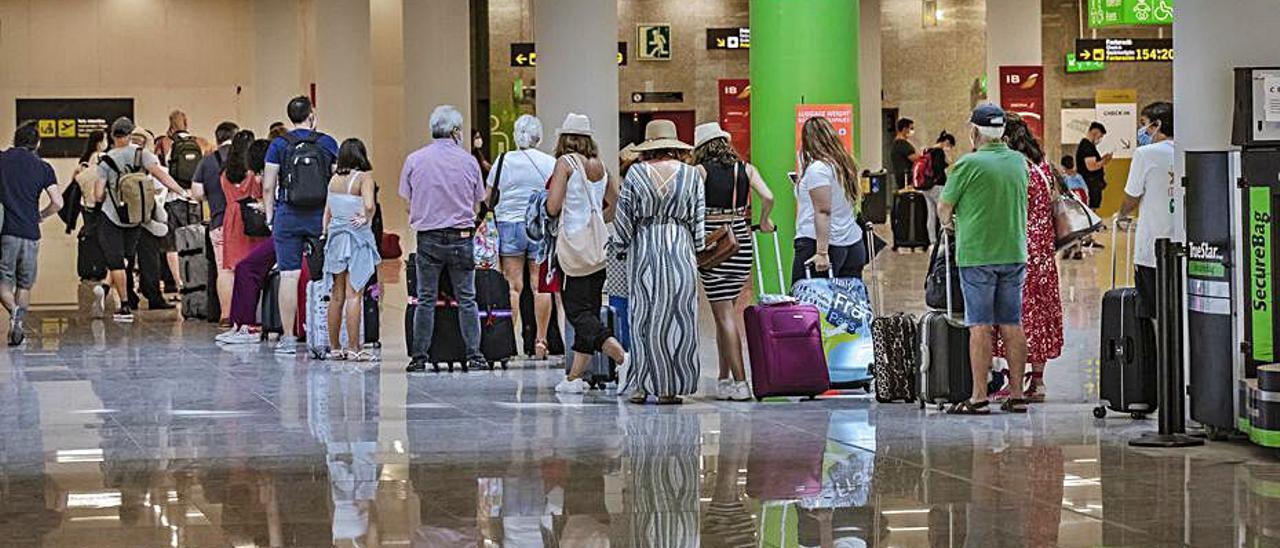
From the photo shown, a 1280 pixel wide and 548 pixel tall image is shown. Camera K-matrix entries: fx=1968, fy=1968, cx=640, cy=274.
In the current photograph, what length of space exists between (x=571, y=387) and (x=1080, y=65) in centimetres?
3233

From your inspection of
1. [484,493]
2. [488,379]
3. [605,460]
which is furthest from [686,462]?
[488,379]

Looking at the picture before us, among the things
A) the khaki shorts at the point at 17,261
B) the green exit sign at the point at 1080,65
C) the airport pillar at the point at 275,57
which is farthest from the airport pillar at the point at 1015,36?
the khaki shorts at the point at 17,261

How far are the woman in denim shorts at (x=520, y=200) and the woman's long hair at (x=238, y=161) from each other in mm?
A: 3105

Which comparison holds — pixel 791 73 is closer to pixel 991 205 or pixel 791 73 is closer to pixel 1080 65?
pixel 991 205

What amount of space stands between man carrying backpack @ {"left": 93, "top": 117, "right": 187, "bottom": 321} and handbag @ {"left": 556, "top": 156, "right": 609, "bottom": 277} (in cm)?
738

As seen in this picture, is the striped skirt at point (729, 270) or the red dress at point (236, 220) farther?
the red dress at point (236, 220)

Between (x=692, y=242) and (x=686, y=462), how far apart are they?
100 inches

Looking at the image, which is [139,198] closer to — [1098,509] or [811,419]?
[811,419]

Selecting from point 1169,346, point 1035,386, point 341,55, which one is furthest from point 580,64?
point 341,55

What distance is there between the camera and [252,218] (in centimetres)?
1600

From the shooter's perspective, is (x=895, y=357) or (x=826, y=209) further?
(x=826, y=209)

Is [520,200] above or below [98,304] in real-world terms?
above

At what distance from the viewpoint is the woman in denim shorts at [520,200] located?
13555 mm

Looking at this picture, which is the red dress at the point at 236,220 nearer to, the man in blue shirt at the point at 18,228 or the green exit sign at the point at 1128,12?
the man in blue shirt at the point at 18,228
